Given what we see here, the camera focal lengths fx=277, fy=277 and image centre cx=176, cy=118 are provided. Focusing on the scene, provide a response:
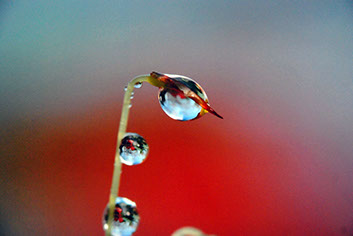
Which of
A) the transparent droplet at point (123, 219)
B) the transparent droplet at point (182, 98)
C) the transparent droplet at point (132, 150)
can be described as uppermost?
the transparent droplet at point (182, 98)

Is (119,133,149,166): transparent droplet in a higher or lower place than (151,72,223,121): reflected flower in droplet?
lower

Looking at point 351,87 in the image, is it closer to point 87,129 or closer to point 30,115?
point 87,129

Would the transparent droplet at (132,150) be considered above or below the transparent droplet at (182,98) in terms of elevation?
below

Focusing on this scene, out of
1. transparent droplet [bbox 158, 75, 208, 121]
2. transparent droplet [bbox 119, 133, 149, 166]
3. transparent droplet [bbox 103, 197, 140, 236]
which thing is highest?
transparent droplet [bbox 158, 75, 208, 121]

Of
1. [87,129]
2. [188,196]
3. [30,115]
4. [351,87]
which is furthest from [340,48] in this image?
[30,115]
